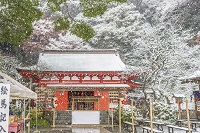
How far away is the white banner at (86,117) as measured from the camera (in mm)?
16516

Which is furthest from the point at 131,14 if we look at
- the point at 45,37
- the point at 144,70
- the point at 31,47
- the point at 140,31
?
the point at 144,70

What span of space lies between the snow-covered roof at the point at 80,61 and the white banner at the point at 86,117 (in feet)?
12.6

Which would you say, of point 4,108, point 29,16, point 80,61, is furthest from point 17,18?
point 80,61

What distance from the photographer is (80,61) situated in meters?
21.3

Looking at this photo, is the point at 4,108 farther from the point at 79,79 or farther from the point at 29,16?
the point at 79,79

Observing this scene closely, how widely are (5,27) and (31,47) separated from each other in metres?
18.4

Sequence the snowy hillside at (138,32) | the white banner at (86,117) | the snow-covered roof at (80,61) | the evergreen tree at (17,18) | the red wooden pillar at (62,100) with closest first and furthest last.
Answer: the evergreen tree at (17,18) < the white banner at (86,117) < the red wooden pillar at (62,100) < the snow-covered roof at (80,61) < the snowy hillside at (138,32)

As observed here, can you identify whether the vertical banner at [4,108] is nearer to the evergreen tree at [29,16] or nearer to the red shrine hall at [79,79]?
the evergreen tree at [29,16]

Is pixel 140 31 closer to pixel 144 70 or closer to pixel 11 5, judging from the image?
pixel 144 70

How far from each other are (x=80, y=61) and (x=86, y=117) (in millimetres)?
6076

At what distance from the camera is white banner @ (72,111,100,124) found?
16516 mm

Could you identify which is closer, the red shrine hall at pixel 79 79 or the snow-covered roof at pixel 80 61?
the red shrine hall at pixel 79 79

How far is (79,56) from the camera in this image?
22.7m

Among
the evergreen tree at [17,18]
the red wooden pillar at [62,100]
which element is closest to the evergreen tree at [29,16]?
the evergreen tree at [17,18]
